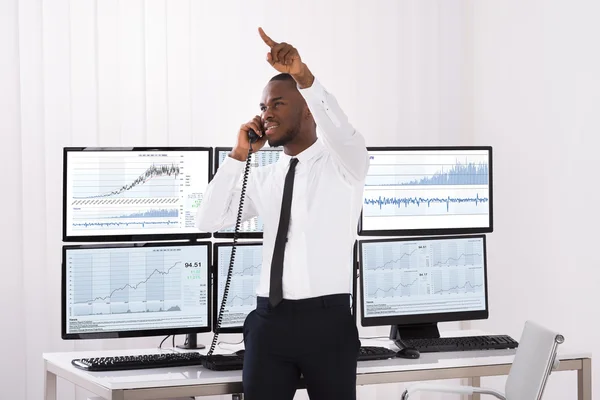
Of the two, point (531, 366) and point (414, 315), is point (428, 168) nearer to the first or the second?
point (414, 315)

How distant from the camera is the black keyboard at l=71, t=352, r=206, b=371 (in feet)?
9.07

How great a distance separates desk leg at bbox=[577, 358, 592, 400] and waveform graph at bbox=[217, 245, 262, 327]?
1.25 meters

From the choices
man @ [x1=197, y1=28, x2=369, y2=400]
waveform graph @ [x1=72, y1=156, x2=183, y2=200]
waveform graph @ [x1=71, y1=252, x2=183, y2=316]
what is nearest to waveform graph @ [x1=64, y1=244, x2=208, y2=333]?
waveform graph @ [x1=71, y1=252, x2=183, y2=316]

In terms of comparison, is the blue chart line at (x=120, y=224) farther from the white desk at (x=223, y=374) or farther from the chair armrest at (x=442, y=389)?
the chair armrest at (x=442, y=389)

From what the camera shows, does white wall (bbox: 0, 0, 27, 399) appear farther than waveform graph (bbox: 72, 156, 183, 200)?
Yes

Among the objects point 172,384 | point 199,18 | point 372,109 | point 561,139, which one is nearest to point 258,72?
point 199,18

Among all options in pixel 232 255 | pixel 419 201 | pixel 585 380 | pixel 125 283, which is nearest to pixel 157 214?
pixel 125 283

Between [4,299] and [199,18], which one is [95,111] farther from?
[4,299]

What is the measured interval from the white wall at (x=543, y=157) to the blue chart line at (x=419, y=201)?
46cm

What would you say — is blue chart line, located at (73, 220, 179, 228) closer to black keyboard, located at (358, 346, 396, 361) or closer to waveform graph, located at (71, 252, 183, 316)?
waveform graph, located at (71, 252, 183, 316)

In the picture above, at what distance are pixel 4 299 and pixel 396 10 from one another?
2.43 metres

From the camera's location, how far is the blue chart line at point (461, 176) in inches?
134

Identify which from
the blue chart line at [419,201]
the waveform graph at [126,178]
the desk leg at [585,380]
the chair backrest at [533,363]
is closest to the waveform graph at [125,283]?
the waveform graph at [126,178]

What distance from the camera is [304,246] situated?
2.51 m
